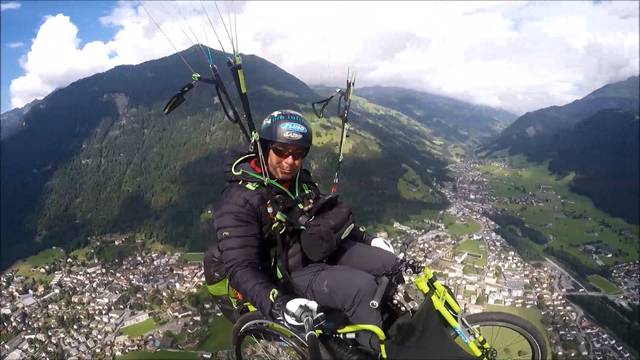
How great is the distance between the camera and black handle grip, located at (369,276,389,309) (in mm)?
4572

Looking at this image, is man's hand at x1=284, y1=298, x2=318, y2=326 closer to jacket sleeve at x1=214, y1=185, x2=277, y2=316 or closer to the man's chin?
jacket sleeve at x1=214, y1=185, x2=277, y2=316

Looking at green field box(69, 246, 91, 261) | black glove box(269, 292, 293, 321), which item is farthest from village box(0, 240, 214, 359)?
black glove box(269, 292, 293, 321)

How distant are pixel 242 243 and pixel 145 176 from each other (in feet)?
499

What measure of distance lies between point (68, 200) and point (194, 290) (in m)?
114

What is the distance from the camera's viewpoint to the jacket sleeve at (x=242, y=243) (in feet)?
15.6

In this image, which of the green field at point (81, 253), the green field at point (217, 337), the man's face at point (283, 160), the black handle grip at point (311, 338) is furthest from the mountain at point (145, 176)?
the black handle grip at point (311, 338)

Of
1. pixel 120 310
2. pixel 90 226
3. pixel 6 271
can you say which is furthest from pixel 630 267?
pixel 90 226

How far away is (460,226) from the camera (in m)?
82.7

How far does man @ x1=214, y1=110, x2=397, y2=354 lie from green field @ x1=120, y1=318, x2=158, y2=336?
110 feet

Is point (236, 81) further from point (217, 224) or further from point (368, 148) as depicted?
point (368, 148)

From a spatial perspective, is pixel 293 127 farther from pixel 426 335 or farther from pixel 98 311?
pixel 98 311

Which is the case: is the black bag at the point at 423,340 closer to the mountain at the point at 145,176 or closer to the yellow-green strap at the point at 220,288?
the yellow-green strap at the point at 220,288

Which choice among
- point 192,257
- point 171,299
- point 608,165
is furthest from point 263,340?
point 608,165

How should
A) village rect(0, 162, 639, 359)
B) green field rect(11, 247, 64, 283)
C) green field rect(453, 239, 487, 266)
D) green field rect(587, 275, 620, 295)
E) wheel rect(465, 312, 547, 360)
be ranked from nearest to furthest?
1. wheel rect(465, 312, 547, 360)
2. village rect(0, 162, 639, 359)
3. green field rect(453, 239, 487, 266)
4. green field rect(587, 275, 620, 295)
5. green field rect(11, 247, 64, 283)
